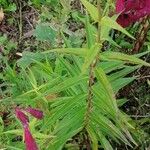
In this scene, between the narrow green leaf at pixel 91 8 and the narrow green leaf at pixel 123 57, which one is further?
the narrow green leaf at pixel 123 57

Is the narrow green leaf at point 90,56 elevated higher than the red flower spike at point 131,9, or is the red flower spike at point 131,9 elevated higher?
the red flower spike at point 131,9

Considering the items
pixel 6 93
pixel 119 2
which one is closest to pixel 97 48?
pixel 119 2

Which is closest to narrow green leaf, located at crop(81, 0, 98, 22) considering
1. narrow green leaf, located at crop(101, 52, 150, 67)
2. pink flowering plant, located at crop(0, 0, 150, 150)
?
pink flowering plant, located at crop(0, 0, 150, 150)

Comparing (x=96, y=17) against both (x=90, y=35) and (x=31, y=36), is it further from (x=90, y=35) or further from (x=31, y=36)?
(x=31, y=36)

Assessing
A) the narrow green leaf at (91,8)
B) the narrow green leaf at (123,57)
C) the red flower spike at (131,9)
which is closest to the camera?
the narrow green leaf at (91,8)

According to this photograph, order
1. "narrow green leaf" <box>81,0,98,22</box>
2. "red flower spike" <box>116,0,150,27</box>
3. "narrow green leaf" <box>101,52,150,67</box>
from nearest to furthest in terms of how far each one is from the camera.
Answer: "narrow green leaf" <box>81,0,98,22</box>
"narrow green leaf" <box>101,52,150,67</box>
"red flower spike" <box>116,0,150,27</box>

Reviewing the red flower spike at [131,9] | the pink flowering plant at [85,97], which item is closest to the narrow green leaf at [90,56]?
the pink flowering plant at [85,97]

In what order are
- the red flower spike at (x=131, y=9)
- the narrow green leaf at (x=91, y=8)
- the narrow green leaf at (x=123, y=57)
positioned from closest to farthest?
the narrow green leaf at (x=91, y=8)
the narrow green leaf at (x=123, y=57)
the red flower spike at (x=131, y=9)

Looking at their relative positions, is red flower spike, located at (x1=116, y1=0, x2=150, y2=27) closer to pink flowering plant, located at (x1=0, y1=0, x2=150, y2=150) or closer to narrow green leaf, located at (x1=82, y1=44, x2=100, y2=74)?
pink flowering plant, located at (x1=0, y1=0, x2=150, y2=150)

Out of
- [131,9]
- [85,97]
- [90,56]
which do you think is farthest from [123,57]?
[85,97]

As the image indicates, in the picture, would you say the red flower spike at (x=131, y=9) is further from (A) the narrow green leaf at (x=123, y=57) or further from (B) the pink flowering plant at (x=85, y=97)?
(A) the narrow green leaf at (x=123, y=57)
